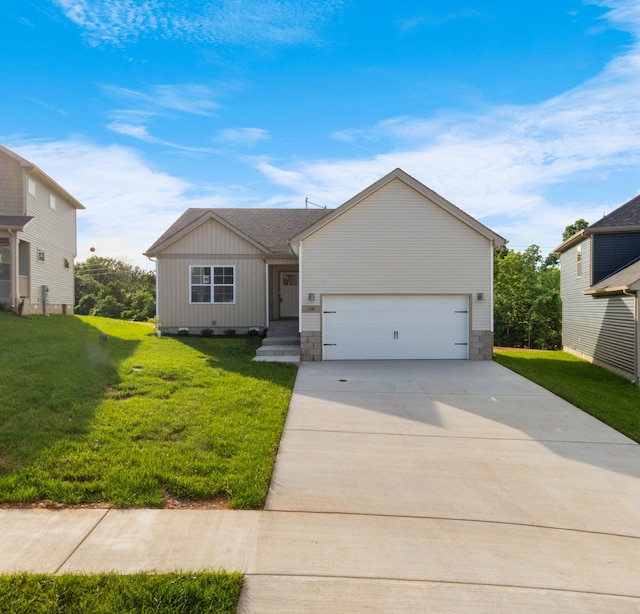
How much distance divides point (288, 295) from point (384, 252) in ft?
20.1

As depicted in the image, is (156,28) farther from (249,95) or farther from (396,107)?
(396,107)

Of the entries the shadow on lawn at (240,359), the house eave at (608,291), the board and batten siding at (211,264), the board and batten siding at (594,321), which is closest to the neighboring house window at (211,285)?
the board and batten siding at (211,264)

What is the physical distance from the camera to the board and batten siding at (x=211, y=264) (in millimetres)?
15539

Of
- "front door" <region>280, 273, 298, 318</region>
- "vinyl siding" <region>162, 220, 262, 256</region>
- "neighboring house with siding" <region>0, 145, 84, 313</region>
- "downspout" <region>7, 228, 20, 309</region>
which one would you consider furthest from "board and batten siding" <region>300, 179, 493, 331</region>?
"neighboring house with siding" <region>0, 145, 84, 313</region>

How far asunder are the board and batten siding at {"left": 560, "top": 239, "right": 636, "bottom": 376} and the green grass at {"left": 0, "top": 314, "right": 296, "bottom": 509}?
9560 mm

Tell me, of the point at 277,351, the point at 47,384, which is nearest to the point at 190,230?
the point at 277,351

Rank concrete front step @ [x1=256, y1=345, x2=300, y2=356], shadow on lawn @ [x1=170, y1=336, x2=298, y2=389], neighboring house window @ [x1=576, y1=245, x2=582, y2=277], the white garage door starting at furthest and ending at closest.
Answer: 1. neighboring house window @ [x1=576, y1=245, x2=582, y2=277]
2. the white garage door
3. concrete front step @ [x1=256, y1=345, x2=300, y2=356]
4. shadow on lawn @ [x1=170, y1=336, x2=298, y2=389]

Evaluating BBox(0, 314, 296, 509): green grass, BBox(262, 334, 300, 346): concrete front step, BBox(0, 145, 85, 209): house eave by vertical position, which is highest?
BBox(0, 145, 85, 209): house eave

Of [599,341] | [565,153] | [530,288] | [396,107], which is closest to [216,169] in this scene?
[396,107]

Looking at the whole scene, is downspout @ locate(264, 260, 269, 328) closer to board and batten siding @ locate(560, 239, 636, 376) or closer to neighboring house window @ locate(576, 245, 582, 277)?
board and batten siding @ locate(560, 239, 636, 376)

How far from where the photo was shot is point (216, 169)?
15.8 m

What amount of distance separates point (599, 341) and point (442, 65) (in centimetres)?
1019

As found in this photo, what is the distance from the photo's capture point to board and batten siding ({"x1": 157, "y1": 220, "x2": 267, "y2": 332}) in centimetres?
1554

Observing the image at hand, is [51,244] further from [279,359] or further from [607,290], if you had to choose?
[607,290]
